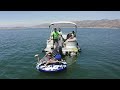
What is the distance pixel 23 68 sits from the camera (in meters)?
14.9

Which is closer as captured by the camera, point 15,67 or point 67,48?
point 15,67

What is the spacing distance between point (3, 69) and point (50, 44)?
3.99 m

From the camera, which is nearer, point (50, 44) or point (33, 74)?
point (33, 74)
